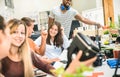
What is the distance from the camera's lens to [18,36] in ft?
5.34

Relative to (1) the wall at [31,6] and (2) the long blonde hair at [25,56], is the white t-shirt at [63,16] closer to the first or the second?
(2) the long blonde hair at [25,56]

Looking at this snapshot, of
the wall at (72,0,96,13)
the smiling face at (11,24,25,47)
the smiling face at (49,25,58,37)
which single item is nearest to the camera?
the smiling face at (11,24,25,47)

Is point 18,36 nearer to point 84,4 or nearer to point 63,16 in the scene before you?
point 63,16

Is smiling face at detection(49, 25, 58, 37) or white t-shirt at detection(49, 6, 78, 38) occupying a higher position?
white t-shirt at detection(49, 6, 78, 38)

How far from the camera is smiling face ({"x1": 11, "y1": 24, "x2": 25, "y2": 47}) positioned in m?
1.63

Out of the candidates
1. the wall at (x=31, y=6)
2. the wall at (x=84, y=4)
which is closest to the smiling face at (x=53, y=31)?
the wall at (x=84, y=4)

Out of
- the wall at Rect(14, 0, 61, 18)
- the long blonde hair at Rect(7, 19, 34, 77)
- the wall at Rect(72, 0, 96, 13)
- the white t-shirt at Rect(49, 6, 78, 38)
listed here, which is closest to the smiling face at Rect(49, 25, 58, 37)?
the white t-shirt at Rect(49, 6, 78, 38)

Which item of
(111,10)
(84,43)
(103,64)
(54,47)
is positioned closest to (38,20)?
(111,10)

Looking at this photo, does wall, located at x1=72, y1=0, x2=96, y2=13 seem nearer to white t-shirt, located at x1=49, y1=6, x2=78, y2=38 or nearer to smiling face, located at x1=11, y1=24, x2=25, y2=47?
white t-shirt, located at x1=49, y1=6, x2=78, y2=38

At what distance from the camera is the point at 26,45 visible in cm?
171

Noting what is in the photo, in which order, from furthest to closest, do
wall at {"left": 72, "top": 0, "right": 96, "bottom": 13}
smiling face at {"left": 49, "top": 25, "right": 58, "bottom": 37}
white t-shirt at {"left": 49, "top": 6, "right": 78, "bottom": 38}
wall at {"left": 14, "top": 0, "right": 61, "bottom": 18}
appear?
wall at {"left": 14, "top": 0, "right": 61, "bottom": 18}
wall at {"left": 72, "top": 0, "right": 96, "bottom": 13}
white t-shirt at {"left": 49, "top": 6, "right": 78, "bottom": 38}
smiling face at {"left": 49, "top": 25, "right": 58, "bottom": 37}

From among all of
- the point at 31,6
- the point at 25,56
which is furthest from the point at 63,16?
the point at 31,6

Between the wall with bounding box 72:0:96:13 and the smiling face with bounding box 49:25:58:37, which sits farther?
the wall with bounding box 72:0:96:13

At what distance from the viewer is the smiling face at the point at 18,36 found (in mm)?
1630
